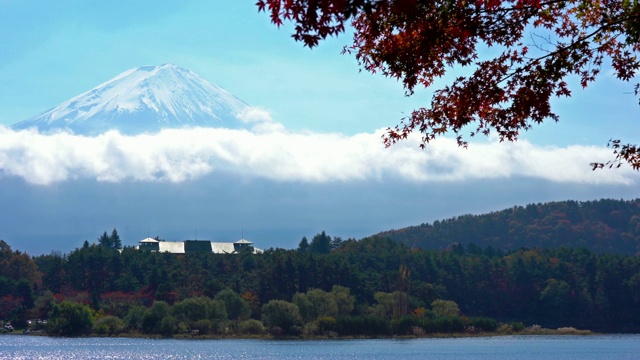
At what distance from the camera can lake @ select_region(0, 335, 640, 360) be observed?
8044 centimetres

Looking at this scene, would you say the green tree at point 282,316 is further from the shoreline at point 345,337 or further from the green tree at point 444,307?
the green tree at point 444,307

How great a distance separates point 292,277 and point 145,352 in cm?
4431

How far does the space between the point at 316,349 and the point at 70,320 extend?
106 feet

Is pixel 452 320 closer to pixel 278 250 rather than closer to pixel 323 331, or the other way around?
pixel 323 331

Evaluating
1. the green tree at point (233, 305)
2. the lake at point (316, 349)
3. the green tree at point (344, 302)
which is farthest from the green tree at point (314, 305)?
the green tree at point (233, 305)

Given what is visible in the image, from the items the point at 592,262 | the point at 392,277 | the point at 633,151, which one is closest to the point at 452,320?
the point at 392,277

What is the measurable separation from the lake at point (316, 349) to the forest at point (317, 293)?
2.84 m

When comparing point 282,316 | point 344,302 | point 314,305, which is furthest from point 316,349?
point 344,302

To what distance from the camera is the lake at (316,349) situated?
8044cm

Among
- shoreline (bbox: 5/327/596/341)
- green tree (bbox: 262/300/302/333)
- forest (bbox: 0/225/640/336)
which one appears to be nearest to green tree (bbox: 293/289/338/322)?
forest (bbox: 0/225/640/336)

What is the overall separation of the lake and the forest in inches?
112

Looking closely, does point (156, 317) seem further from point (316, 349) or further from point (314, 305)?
point (316, 349)

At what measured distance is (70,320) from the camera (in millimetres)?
107625

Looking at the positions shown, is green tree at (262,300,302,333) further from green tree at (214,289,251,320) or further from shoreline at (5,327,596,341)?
green tree at (214,289,251,320)
